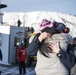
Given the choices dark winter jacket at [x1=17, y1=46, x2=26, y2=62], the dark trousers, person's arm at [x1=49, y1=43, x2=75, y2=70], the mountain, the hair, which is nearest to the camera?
person's arm at [x1=49, y1=43, x2=75, y2=70]

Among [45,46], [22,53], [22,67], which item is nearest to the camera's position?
[45,46]

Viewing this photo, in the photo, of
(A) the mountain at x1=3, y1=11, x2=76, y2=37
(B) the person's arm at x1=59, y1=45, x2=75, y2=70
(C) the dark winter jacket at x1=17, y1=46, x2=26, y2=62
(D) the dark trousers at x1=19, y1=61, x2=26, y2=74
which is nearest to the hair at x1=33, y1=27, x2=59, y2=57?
(B) the person's arm at x1=59, y1=45, x2=75, y2=70

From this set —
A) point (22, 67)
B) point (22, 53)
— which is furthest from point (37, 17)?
point (22, 53)

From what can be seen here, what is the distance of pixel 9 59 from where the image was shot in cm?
2053

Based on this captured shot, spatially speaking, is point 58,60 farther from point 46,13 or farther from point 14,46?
point 46,13

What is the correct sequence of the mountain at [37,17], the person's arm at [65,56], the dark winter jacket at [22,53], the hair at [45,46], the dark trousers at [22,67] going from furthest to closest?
the mountain at [37,17]
the dark trousers at [22,67]
the dark winter jacket at [22,53]
the hair at [45,46]
the person's arm at [65,56]

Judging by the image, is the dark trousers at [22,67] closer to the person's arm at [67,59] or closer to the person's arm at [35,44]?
the person's arm at [35,44]

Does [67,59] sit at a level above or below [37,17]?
→ above

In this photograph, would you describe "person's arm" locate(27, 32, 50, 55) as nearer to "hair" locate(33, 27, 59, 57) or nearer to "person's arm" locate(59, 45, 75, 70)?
"hair" locate(33, 27, 59, 57)

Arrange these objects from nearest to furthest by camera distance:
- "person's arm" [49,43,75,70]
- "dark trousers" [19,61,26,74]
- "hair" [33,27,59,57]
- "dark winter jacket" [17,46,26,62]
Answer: "person's arm" [49,43,75,70]
"hair" [33,27,59,57]
"dark winter jacket" [17,46,26,62]
"dark trousers" [19,61,26,74]

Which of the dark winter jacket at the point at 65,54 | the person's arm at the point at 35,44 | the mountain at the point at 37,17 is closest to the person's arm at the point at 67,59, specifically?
the dark winter jacket at the point at 65,54

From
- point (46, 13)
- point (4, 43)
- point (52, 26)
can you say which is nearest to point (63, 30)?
point (52, 26)

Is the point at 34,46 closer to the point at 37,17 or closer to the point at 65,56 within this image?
the point at 65,56

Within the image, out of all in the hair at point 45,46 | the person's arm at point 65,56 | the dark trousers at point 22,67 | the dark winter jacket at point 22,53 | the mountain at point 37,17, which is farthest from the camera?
the mountain at point 37,17
